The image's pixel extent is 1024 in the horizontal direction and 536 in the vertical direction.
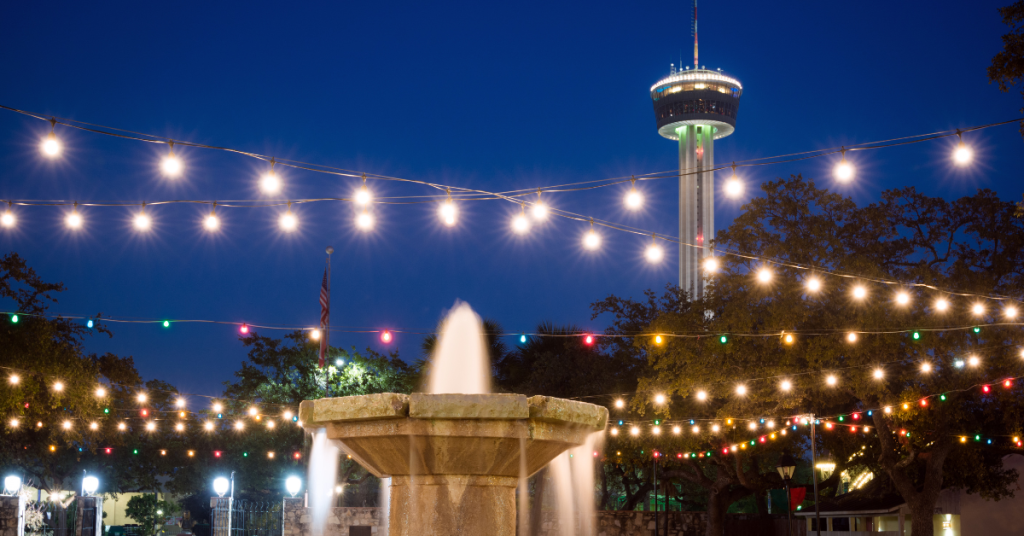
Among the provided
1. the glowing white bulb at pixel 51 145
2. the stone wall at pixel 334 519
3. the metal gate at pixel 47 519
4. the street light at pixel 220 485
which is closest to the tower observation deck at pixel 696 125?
the stone wall at pixel 334 519

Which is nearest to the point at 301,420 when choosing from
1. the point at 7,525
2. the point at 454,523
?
the point at 454,523

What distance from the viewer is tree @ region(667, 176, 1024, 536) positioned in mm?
21406

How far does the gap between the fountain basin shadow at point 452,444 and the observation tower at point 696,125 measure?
282 ft

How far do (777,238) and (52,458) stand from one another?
103 feet

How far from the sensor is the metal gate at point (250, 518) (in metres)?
23.4

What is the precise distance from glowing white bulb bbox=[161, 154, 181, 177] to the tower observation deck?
84132 millimetres

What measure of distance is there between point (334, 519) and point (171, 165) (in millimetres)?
18456

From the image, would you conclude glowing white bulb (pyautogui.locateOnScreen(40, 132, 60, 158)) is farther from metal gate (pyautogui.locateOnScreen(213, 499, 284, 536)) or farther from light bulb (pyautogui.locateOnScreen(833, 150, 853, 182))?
metal gate (pyautogui.locateOnScreen(213, 499, 284, 536))

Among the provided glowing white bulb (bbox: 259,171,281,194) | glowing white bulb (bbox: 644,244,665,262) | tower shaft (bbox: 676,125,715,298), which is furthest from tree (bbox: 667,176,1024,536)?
tower shaft (bbox: 676,125,715,298)

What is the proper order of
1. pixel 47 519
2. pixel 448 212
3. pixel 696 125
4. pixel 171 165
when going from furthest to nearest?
pixel 696 125 → pixel 47 519 → pixel 448 212 → pixel 171 165

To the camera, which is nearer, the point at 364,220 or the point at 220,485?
the point at 364,220

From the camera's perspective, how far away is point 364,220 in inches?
502

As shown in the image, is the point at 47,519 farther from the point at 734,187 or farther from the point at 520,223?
the point at 734,187

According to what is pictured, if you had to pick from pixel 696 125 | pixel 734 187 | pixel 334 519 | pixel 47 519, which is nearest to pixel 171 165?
pixel 734 187
